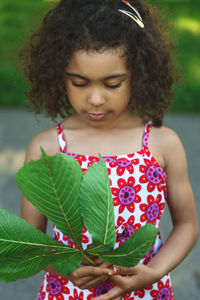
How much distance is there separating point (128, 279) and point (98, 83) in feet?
1.75

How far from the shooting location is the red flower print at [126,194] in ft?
4.66

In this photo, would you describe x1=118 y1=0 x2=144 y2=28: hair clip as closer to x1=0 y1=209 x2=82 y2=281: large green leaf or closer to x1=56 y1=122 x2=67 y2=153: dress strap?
x1=56 y1=122 x2=67 y2=153: dress strap

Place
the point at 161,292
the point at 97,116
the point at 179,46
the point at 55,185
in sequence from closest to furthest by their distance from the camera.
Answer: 1. the point at 55,185
2. the point at 97,116
3. the point at 161,292
4. the point at 179,46

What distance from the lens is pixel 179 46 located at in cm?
558


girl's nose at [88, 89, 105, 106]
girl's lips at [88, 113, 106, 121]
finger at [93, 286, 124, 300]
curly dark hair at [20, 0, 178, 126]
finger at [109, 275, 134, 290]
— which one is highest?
curly dark hair at [20, 0, 178, 126]

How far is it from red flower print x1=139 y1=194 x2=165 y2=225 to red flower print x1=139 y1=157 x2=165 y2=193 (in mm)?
36

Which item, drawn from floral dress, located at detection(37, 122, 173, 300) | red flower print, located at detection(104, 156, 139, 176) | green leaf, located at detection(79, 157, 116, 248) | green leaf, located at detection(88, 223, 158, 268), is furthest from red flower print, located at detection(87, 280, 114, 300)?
green leaf, located at detection(79, 157, 116, 248)

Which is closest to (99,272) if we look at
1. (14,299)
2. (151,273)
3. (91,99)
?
(151,273)

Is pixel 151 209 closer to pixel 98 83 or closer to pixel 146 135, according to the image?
pixel 146 135

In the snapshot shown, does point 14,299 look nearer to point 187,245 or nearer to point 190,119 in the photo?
point 187,245

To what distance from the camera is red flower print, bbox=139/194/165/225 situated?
1.45 metres

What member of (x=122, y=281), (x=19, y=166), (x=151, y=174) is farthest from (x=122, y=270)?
(x=19, y=166)

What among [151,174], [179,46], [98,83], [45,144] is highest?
[179,46]

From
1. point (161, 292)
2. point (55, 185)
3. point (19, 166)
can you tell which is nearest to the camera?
point (55, 185)
